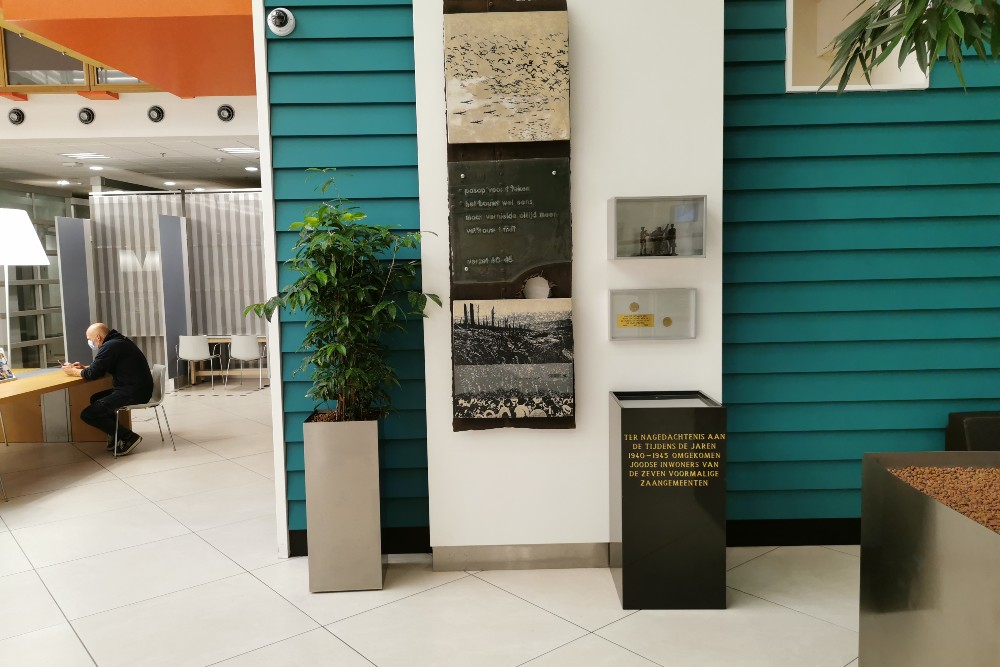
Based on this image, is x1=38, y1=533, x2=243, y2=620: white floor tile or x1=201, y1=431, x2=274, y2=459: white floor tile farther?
x1=201, y1=431, x2=274, y2=459: white floor tile

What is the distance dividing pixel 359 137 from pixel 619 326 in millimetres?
1688

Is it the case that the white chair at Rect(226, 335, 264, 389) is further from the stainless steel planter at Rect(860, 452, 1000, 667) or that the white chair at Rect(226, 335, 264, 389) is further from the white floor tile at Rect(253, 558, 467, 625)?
the stainless steel planter at Rect(860, 452, 1000, 667)

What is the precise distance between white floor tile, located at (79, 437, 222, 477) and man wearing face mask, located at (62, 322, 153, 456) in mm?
129

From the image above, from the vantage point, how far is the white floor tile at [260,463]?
236 inches

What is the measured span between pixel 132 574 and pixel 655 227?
10.8 ft

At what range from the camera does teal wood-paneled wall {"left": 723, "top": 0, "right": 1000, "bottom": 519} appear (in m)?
3.96

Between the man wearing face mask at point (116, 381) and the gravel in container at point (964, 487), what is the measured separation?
21.7 ft

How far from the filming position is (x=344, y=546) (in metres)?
3.62

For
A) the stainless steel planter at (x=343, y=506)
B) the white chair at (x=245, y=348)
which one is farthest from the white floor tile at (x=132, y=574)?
the white chair at (x=245, y=348)

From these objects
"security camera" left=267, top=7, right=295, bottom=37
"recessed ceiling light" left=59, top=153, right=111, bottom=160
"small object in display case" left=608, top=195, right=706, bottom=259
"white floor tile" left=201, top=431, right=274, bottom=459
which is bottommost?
"white floor tile" left=201, top=431, right=274, bottom=459

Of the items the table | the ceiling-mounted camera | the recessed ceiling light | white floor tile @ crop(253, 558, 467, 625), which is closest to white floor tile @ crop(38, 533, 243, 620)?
white floor tile @ crop(253, 558, 467, 625)

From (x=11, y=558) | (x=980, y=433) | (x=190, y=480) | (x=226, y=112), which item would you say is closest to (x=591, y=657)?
(x=980, y=433)

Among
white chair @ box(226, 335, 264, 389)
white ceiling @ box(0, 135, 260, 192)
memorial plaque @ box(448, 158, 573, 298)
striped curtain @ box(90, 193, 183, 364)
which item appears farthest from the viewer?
striped curtain @ box(90, 193, 183, 364)

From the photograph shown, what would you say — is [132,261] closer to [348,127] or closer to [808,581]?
[348,127]
